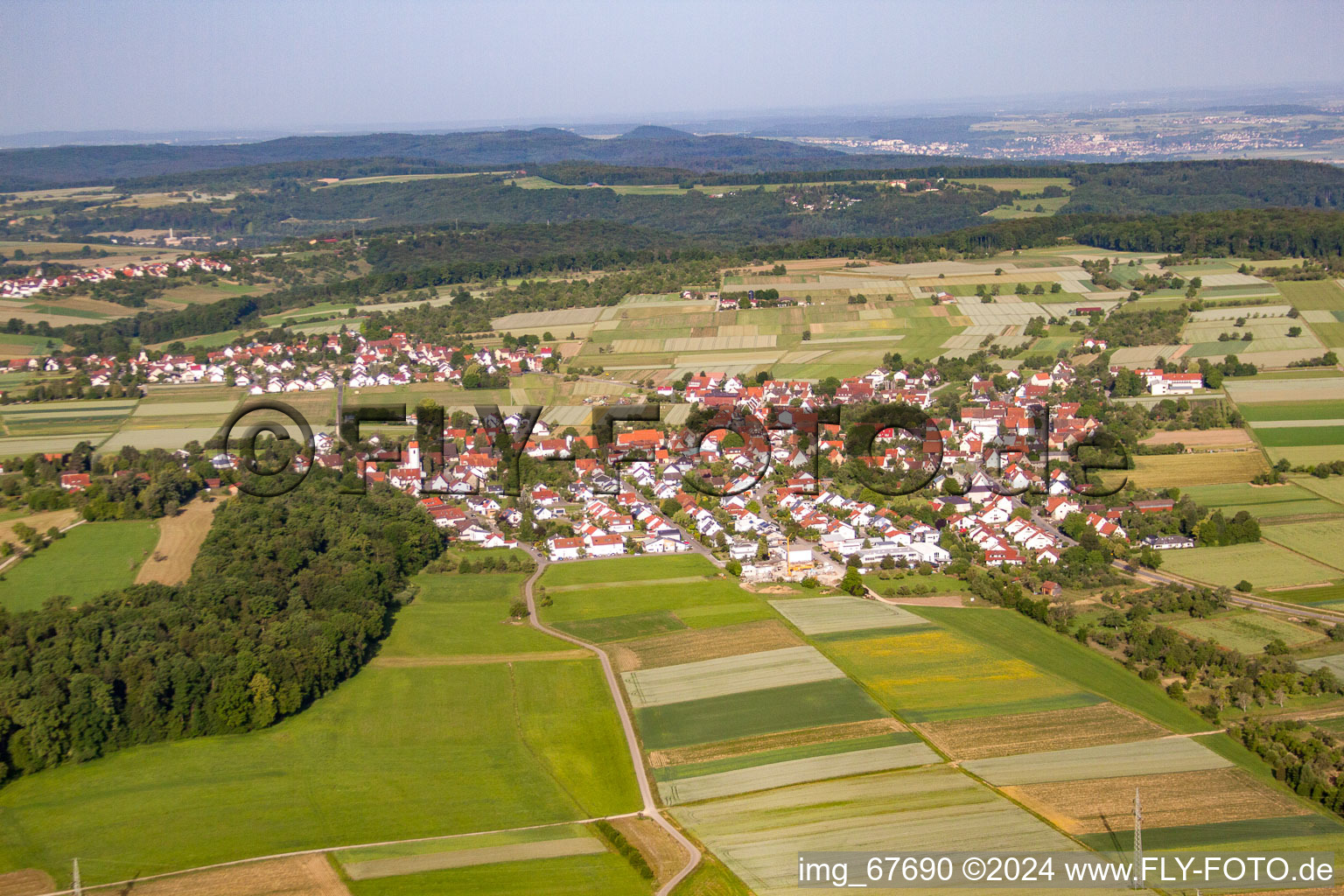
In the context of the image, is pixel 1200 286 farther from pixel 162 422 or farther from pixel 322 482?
pixel 162 422

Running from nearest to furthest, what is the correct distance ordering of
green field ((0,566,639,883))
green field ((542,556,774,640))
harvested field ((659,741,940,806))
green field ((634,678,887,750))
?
green field ((0,566,639,883)) < harvested field ((659,741,940,806)) < green field ((634,678,887,750)) < green field ((542,556,774,640))

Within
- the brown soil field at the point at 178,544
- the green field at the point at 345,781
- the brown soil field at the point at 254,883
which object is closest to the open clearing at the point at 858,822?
the green field at the point at 345,781

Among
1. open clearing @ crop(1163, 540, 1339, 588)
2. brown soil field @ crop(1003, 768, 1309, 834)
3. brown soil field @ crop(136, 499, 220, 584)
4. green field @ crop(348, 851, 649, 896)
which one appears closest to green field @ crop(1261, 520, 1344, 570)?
open clearing @ crop(1163, 540, 1339, 588)

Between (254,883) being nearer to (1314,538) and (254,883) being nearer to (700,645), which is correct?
(700,645)

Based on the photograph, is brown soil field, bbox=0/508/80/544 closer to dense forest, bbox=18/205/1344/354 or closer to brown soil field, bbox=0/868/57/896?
brown soil field, bbox=0/868/57/896

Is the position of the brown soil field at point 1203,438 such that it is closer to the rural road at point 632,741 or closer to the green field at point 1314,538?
the green field at point 1314,538

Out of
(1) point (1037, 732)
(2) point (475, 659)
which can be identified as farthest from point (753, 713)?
(2) point (475, 659)

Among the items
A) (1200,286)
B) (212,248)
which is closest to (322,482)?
(1200,286)
